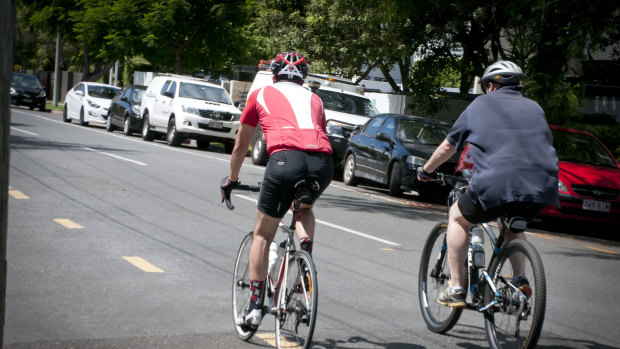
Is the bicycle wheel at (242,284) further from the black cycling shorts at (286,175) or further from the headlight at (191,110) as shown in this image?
the headlight at (191,110)

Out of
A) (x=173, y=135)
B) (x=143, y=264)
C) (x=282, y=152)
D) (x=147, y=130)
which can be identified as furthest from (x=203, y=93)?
(x=282, y=152)

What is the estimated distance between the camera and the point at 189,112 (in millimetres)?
22344

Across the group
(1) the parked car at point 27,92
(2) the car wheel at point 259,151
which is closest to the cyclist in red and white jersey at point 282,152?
(2) the car wheel at point 259,151

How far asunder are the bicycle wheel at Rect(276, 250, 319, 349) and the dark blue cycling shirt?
1.14 m

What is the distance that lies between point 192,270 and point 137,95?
68.1 feet

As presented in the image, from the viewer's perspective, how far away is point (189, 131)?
73.0 ft

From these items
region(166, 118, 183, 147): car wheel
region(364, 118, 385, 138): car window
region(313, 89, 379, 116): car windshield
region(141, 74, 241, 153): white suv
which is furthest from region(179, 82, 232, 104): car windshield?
region(364, 118, 385, 138): car window

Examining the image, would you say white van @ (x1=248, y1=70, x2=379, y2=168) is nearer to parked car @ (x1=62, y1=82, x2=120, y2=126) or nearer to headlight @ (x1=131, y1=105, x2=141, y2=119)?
headlight @ (x1=131, y1=105, x2=141, y2=119)

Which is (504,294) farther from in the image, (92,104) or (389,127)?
(92,104)

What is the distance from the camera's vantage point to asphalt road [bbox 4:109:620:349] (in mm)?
5281

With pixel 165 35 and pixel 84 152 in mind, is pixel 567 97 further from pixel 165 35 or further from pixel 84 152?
pixel 165 35

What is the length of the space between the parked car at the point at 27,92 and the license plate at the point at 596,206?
31416 mm

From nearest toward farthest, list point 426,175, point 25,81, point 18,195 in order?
point 426,175 < point 18,195 < point 25,81

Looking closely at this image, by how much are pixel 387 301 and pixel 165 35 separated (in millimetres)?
26541
